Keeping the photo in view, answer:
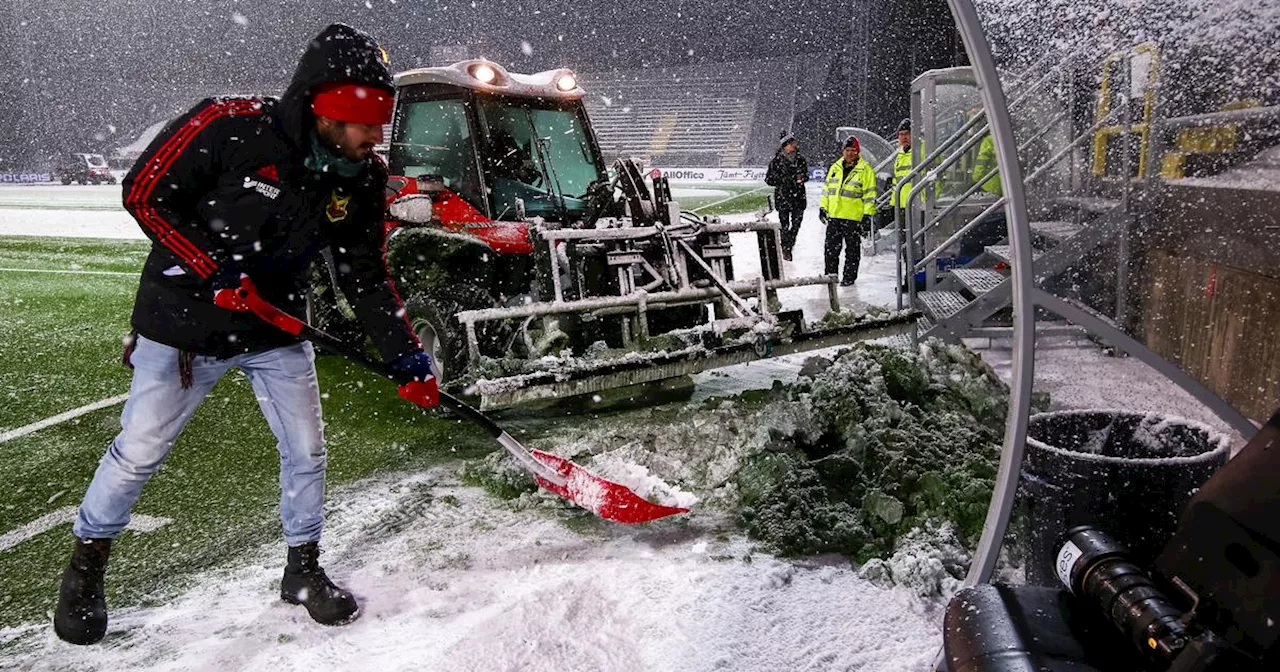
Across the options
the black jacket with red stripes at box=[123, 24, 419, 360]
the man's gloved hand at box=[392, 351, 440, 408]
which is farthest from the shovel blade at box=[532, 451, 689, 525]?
the black jacket with red stripes at box=[123, 24, 419, 360]

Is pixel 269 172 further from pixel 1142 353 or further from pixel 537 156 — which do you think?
pixel 537 156

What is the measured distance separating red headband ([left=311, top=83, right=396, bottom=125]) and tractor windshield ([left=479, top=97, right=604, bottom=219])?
3.50 m

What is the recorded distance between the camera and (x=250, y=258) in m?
2.47

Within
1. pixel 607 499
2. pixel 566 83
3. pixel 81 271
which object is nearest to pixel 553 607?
pixel 607 499

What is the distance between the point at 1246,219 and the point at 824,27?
125ft

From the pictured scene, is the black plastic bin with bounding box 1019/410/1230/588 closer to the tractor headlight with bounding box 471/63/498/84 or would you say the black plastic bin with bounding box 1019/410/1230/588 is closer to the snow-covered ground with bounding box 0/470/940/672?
the snow-covered ground with bounding box 0/470/940/672

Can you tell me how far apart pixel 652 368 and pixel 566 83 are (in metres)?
2.85

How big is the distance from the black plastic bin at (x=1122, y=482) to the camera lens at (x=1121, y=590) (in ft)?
1.06

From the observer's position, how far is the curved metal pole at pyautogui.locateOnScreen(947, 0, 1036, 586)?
1664 millimetres

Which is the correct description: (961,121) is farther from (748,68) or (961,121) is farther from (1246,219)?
(748,68)

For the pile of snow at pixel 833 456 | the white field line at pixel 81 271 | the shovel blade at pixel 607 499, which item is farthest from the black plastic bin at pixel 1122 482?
the white field line at pixel 81 271

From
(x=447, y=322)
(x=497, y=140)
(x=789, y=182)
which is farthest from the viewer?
(x=789, y=182)

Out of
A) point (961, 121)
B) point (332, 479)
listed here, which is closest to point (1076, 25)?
point (332, 479)

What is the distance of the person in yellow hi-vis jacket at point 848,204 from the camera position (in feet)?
31.1
